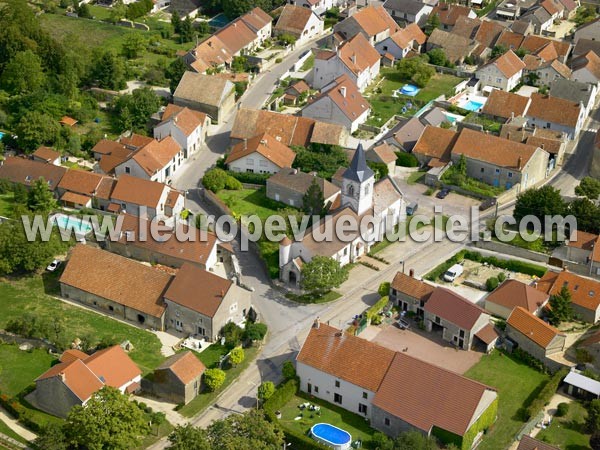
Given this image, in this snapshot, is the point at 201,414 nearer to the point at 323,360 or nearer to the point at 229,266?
the point at 323,360

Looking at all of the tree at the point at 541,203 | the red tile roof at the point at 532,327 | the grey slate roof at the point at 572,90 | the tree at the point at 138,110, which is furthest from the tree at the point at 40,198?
the grey slate roof at the point at 572,90

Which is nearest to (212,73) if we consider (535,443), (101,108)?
(101,108)

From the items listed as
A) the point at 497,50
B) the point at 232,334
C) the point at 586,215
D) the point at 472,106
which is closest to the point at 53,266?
the point at 232,334

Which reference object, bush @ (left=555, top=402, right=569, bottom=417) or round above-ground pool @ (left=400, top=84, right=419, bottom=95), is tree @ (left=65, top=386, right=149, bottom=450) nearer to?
bush @ (left=555, top=402, right=569, bottom=417)

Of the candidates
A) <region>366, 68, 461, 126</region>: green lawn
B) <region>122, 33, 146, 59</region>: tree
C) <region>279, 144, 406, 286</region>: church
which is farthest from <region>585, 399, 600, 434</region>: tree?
<region>122, 33, 146, 59</region>: tree

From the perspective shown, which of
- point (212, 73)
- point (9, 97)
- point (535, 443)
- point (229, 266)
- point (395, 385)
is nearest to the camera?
point (535, 443)

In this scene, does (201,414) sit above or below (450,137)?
below
